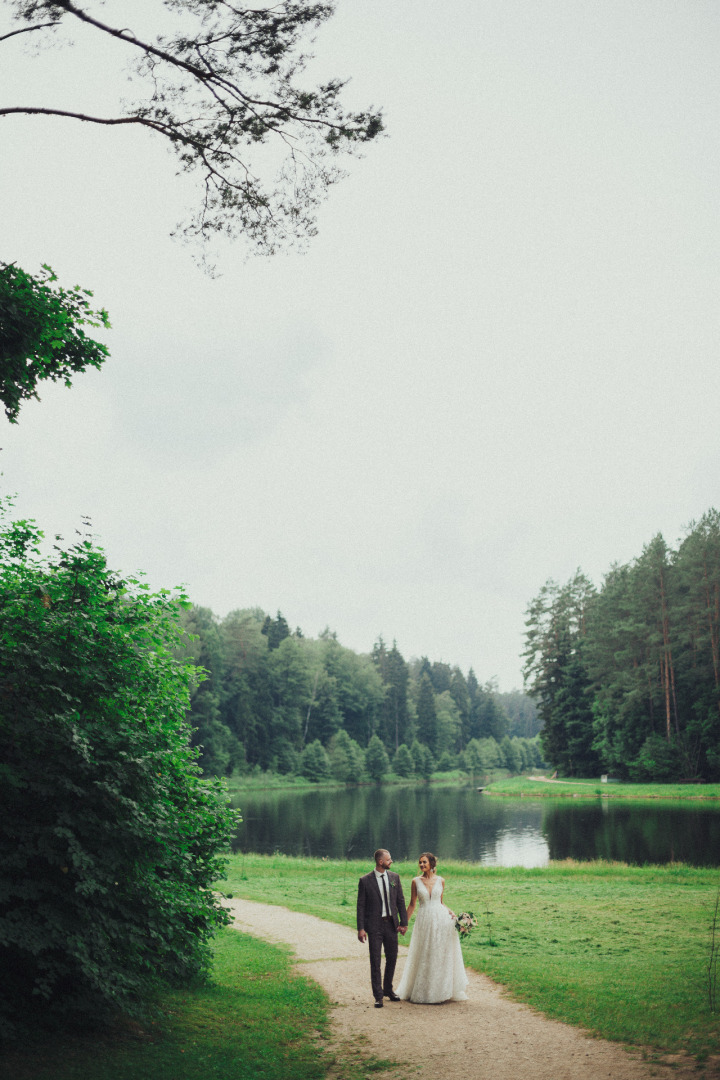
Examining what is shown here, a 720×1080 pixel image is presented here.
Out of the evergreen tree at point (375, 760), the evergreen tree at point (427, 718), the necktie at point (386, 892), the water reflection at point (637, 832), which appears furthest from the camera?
the evergreen tree at point (427, 718)

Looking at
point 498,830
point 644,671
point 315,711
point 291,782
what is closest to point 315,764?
point 291,782

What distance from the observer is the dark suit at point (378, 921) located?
8.45 meters

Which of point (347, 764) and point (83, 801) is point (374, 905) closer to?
point (83, 801)

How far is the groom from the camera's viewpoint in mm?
8453

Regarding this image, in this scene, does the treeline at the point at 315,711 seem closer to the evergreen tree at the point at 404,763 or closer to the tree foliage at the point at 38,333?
the evergreen tree at the point at 404,763

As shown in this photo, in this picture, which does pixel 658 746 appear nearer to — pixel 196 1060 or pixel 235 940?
pixel 235 940

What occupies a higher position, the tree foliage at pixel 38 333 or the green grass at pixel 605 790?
the tree foliage at pixel 38 333

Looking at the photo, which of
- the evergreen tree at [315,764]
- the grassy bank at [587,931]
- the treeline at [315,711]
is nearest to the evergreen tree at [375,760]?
the treeline at [315,711]

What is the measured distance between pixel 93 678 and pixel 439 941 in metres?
4.68

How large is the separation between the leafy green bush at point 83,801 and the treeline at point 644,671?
174 feet

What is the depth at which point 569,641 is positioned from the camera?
74.1 m

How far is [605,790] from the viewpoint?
181 feet

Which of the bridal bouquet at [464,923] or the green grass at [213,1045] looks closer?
the green grass at [213,1045]

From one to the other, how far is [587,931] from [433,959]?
5478 mm
